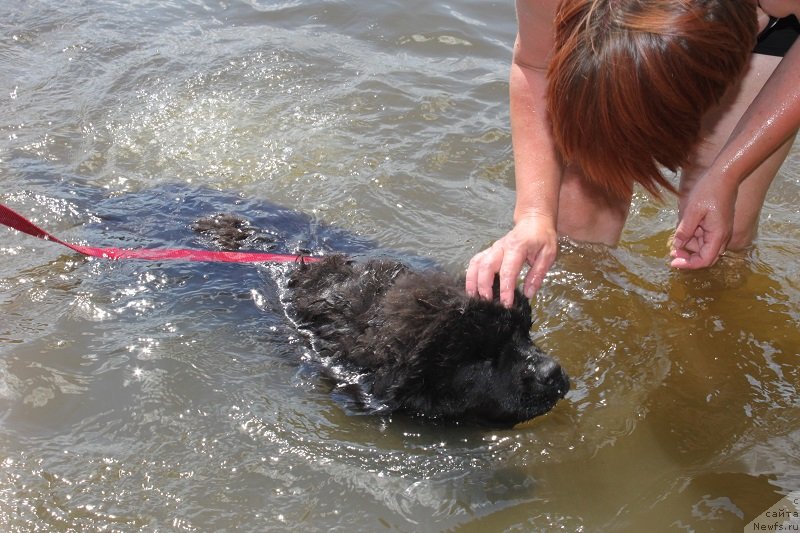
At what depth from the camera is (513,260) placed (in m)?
3.16

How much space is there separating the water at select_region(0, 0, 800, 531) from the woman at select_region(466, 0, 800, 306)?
0.69 metres

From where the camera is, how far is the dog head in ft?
10.8

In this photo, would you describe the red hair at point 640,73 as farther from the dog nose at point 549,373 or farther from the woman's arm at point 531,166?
the dog nose at point 549,373

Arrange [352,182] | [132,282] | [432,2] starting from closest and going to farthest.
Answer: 1. [132,282]
2. [352,182]
3. [432,2]

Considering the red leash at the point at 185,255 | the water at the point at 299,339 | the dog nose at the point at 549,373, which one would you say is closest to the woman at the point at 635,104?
the dog nose at the point at 549,373

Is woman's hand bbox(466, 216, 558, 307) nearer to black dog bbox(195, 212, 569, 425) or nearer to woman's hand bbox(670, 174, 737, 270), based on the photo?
black dog bbox(195, 212, 569, 425)

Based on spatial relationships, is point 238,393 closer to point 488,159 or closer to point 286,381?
point 286,381

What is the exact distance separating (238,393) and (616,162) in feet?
6.33

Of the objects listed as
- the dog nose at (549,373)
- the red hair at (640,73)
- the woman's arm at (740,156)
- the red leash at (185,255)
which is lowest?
the red leash at (185,255)

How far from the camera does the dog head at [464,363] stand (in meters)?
3.29

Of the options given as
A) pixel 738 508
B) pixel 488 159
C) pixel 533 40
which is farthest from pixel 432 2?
pixel 738 508

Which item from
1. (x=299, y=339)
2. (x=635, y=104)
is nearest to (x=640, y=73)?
(x=635, y=104)

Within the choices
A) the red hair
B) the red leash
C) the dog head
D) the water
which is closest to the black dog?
the dog head

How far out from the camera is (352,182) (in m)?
5.62
